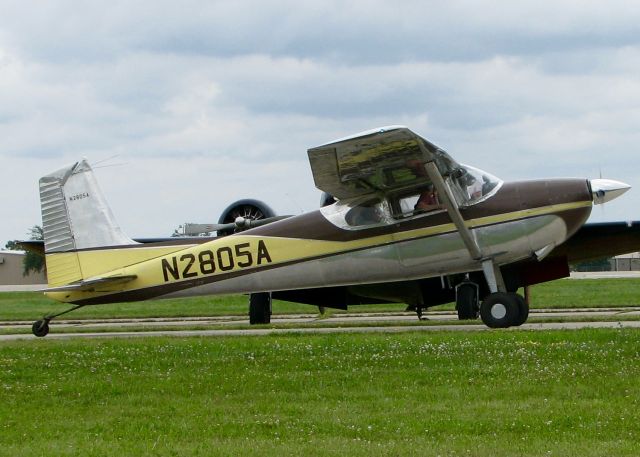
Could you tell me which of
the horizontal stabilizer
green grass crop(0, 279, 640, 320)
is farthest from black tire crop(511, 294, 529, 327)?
green grass crop(0, 279, 640, 320)

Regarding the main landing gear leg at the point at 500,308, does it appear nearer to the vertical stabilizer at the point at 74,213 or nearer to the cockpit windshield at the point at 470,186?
the cockpit windshield at the point at 470,186

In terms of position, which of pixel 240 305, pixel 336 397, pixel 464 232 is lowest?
pixel 336 397

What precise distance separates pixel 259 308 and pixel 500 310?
6050 mm

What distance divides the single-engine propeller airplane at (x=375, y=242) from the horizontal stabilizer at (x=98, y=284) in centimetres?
3

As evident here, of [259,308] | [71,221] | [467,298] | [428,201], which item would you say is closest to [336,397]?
[428,201]

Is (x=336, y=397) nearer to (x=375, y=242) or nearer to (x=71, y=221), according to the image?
(x=375, y=242)

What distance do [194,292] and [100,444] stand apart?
10.0 meters

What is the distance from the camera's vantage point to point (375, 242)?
16.5 meters

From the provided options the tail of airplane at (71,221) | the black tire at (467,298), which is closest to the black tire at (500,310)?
the black tire at (467,298)

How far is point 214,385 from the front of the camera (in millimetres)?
10062

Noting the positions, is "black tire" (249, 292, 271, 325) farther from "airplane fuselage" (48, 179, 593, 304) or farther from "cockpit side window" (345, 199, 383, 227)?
"cockpit side window" (345, 199, 383, 227)

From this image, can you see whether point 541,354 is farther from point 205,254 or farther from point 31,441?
point 205,254

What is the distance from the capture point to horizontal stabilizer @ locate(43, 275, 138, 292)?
17.6 metres

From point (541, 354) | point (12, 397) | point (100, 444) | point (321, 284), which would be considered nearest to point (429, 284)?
point (321, 284)
